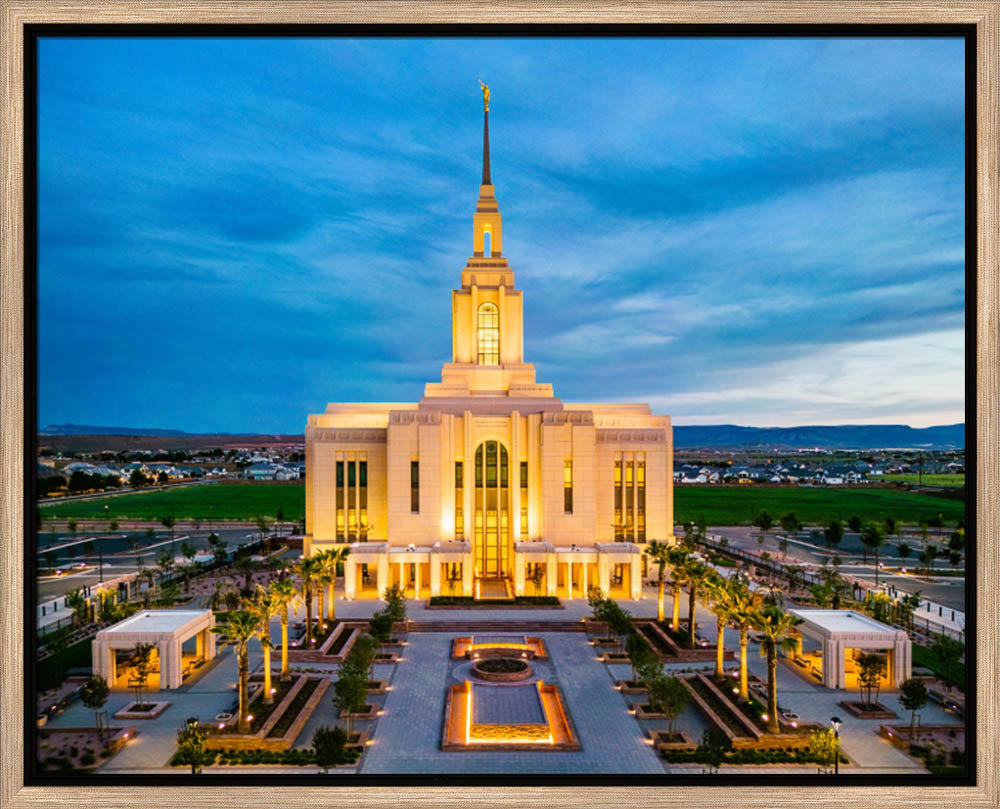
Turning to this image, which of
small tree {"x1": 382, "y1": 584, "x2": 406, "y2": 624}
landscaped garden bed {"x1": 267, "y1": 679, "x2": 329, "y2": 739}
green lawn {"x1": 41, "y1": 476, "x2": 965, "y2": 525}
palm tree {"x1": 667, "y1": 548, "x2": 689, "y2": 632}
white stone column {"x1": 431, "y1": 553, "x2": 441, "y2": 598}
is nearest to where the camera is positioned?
landscaped garden bed {"x1": 267, "y1": 679, "x2": 329, "y2": 739}

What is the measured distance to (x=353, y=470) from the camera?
119 ft

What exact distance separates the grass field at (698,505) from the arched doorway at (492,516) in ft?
119

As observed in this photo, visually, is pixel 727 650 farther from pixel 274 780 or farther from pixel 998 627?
pixel 274 780

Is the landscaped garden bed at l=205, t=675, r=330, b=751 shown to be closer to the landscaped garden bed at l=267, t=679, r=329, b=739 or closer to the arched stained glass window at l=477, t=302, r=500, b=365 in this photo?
the landscaped garden bed at l=267, t=679, r=329, b=739

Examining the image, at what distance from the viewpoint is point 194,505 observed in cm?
8181

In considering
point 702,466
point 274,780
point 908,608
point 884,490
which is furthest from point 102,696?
point 702,466

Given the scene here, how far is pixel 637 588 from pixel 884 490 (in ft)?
300

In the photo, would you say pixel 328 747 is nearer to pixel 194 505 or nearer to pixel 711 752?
pixel 711 752

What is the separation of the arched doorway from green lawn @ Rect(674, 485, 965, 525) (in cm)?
3504

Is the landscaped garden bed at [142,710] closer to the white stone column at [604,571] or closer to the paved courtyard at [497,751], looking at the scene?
the paved courtyard at [497,751]

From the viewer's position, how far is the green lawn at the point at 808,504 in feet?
230

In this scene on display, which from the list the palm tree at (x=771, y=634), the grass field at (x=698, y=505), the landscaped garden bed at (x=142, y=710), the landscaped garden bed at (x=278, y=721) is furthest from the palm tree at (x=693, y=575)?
the grass field at (x=698, y=505)

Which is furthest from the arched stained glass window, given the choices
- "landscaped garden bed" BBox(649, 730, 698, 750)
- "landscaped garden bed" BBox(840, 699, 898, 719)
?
"landscaped garden bed" BBox(840, 699, 898, 719)

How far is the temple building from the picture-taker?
3203 cm
